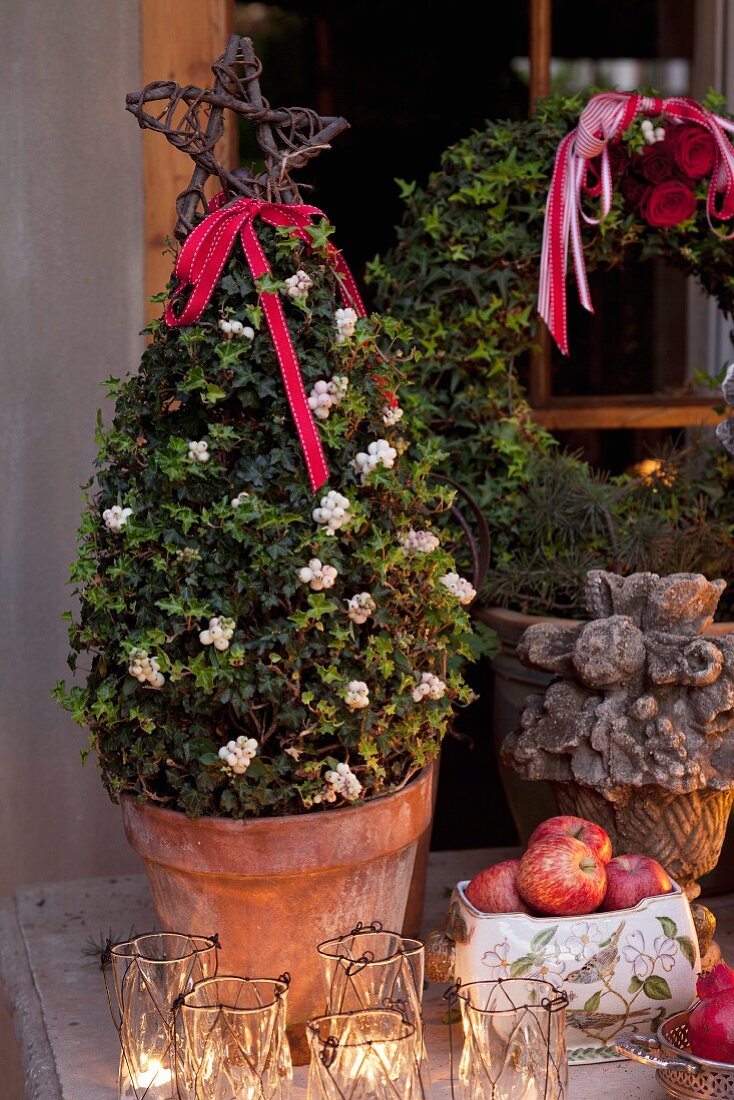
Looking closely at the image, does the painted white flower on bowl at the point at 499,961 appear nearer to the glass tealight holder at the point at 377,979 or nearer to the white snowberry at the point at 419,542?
the glass tealight holder at the point at 377,979

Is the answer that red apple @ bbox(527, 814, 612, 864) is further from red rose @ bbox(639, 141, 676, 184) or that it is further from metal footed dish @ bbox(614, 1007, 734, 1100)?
red rose @ bbox(639, 141, 676, 184)

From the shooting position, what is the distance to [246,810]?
6.25 ft

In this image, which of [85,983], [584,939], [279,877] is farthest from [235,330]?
[85,983]

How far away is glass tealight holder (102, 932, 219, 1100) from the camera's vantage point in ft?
5.97

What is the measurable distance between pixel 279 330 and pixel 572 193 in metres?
1.18

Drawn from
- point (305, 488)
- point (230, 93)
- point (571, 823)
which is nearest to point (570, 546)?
point (571, 823)

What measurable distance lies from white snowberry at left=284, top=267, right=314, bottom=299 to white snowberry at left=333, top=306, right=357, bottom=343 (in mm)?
62

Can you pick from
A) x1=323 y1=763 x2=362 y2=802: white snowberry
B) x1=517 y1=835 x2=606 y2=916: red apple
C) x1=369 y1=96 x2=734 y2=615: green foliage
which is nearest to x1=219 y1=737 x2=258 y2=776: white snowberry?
x1=323 y1=763 x2=362 y2=802: white snowberry

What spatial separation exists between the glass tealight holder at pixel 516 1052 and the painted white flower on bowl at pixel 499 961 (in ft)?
0.64

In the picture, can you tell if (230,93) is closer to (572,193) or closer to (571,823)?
(572,193)

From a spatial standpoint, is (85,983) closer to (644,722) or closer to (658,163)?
(644,722)

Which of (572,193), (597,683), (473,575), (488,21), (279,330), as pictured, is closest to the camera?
(279,330)

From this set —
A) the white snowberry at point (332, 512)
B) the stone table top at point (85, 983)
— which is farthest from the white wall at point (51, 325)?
the white snowberry at point (332, 512)

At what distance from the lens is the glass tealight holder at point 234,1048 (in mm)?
1648
